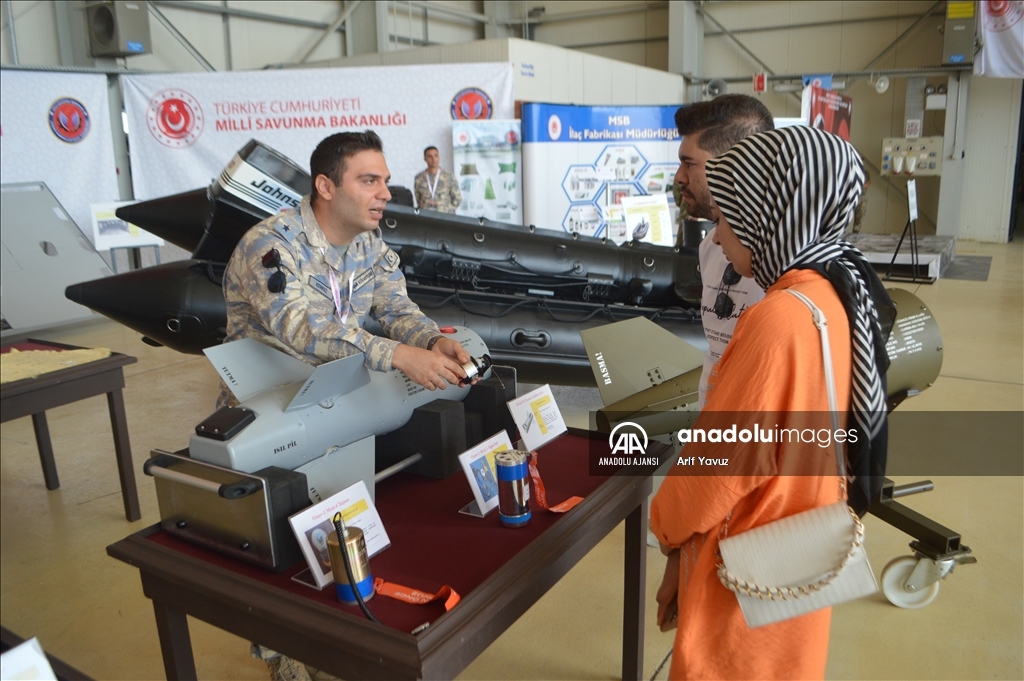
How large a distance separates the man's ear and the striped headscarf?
3.37 feet

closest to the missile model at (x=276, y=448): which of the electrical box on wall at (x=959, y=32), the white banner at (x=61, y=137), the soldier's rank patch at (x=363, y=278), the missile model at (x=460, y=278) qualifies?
the soldier's rank patch at (x=363, y=278)

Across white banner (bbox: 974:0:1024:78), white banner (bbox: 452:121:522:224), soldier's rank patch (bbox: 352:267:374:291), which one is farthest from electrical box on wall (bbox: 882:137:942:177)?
soldier's rank patch (bbox: 352:267:374:291)

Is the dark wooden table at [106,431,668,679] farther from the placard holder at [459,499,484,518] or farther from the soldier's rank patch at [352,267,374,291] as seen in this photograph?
the soldier's rank patch at [352,267,374,291]

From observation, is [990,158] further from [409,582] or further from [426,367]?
[409,582]

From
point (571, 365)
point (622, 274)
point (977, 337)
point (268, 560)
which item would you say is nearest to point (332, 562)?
point (268, 560)

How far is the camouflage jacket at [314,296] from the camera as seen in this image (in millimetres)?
1661

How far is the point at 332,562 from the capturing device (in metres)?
1.12

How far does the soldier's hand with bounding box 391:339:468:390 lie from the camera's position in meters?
1.57

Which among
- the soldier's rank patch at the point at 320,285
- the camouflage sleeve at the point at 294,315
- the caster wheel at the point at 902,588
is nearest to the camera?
the camouflage sleeve at the point at 294,315

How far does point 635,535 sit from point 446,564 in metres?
0.68

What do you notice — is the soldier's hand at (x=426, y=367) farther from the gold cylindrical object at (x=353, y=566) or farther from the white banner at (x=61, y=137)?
the white banner at (x=61, y=137)

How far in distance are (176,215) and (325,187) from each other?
2.08m

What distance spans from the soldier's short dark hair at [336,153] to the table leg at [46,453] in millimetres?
2077

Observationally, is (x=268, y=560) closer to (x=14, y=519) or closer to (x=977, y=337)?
(x=14, y=519)
